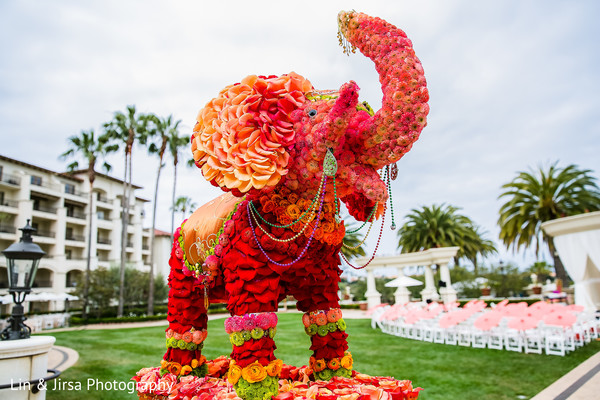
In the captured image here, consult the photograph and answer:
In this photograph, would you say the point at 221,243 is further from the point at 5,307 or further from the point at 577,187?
the point at 5,307

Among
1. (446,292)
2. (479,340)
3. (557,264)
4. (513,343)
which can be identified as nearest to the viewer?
(513,343)

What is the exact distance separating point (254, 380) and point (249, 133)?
4.32 ft

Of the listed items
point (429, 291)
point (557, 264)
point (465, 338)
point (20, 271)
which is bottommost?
point (465, 338)

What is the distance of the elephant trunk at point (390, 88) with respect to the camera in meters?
1.81

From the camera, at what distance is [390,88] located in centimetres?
185

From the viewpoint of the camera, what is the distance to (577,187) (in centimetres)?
2005

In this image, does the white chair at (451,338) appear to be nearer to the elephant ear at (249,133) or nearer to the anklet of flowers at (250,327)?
the anklet of flowers at (250,327)

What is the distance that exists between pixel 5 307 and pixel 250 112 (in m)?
39.9

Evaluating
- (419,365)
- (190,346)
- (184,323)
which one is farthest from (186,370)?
(419,365)

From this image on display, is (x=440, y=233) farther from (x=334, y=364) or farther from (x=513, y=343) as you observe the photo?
(x=334, y=364)

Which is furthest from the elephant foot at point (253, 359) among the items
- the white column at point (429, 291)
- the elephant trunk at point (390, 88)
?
the white column at point (429, 291)

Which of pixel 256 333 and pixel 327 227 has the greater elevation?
pixel 327 227

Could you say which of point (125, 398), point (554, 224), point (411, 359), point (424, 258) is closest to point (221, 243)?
point (125, 398)

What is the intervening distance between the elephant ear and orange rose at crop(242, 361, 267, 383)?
0.93 m
